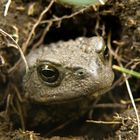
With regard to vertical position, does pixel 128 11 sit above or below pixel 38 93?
above

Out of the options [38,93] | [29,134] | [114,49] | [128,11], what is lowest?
[29,134]

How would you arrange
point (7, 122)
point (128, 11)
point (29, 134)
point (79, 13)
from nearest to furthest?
point (29, 134), point (7, 122), point (128, 11), point (79, 13)

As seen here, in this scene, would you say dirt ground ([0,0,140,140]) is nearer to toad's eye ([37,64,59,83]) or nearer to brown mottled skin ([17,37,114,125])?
brown mottled skin ([17,37,114,125])

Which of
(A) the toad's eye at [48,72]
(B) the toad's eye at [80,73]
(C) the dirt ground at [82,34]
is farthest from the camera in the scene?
(C) the dirt ground at [82,34]

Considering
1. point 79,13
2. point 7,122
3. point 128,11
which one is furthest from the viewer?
point 79,13

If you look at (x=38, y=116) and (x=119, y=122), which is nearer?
(x=119, y=122)

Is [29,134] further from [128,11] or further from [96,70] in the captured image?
[128,11]

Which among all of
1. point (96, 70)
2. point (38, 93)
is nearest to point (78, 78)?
point (96, 70)

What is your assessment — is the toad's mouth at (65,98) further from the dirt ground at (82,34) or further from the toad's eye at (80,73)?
the dirt ground at (82,34)

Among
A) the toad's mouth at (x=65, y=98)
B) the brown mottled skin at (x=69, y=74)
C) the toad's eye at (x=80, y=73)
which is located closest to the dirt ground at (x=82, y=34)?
the brown mottled skin at (x=69, y=74)
